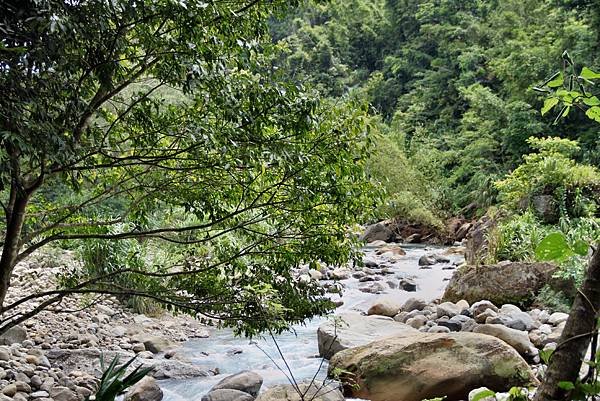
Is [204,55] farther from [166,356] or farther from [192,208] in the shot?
[166,356]

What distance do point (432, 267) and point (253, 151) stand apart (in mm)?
9893

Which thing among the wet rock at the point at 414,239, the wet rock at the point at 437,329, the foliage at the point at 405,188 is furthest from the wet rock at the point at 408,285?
the wet rock at the point at 414,239

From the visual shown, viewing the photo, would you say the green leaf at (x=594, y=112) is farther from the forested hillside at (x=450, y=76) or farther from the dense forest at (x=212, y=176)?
the forested hillside at (x=450, y=76)

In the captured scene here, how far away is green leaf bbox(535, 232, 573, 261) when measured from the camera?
3.02ft

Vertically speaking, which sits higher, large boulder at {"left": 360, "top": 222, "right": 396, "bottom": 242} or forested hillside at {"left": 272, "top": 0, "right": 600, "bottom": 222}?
forested hillside at {"left": 272, "top": 0, "right": 600, "bottom": 222}

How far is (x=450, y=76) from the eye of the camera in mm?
26406

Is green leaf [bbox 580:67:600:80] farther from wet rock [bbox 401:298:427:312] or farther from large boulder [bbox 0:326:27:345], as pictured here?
wet rock [bbox 401:298:427:312]

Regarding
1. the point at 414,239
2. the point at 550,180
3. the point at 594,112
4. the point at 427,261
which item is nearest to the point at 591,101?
the point at 594,112

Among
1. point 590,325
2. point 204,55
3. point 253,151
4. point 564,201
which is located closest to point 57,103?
point 204,55

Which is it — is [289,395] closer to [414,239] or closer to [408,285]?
[408,285]

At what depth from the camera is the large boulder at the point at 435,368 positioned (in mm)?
4105

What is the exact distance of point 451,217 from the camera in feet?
59.2

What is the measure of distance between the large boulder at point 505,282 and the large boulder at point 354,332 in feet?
4.74

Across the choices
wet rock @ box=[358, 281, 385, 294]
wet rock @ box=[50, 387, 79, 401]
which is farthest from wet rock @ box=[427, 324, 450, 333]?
wet rock @ box=[50, 387, 79, 401]
